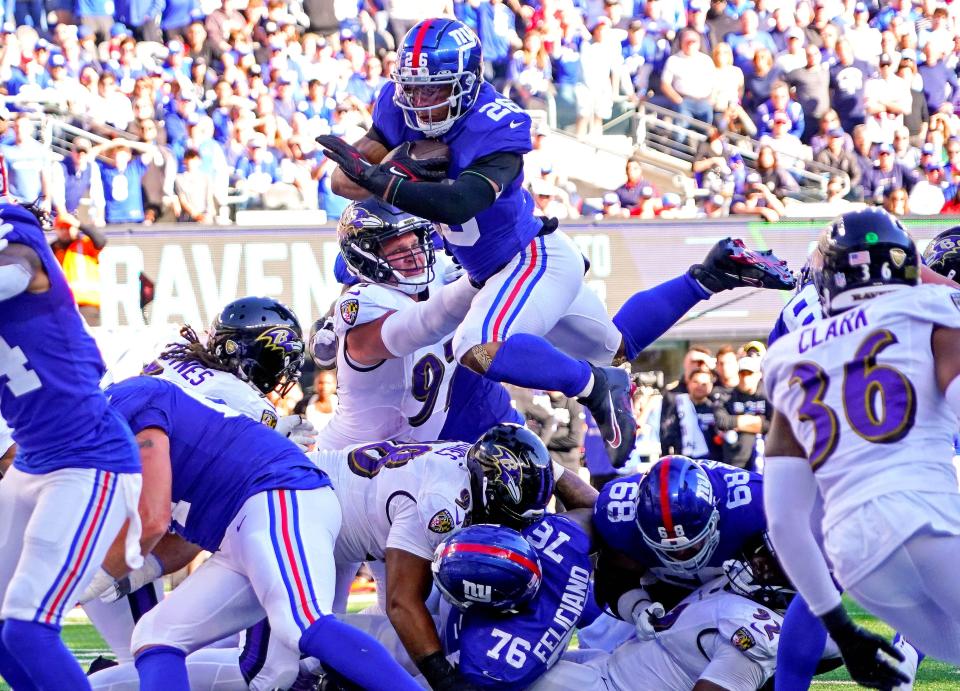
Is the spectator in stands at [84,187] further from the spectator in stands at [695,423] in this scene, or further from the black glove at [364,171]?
the black glove at [364,171]

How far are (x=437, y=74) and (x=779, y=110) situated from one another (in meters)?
10.0

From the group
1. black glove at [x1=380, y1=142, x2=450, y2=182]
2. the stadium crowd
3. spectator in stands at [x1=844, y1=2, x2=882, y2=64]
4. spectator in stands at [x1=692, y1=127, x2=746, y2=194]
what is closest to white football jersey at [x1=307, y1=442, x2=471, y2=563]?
black glove at [x1=380, y1=142, x2=450, y2=182]

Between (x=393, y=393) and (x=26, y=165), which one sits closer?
(x=393, y=393)

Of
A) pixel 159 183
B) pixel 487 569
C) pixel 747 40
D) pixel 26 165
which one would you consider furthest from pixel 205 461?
pixel 747 40

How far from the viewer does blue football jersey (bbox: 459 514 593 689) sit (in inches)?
184

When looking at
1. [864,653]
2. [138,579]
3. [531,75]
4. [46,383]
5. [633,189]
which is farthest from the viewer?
[531,75]

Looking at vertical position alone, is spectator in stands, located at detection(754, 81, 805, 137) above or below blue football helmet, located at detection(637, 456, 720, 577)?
below

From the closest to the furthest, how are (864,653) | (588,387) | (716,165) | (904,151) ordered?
1. (864,653)
2. (588,387)
3. (716,165)
4. (904,151)

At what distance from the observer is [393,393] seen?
20.8 feet

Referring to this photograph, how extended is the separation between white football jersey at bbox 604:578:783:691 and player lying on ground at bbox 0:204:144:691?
5.56 ft

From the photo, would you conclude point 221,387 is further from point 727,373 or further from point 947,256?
point 727,373

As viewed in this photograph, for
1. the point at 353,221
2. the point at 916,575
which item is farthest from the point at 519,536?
the point at 353,221

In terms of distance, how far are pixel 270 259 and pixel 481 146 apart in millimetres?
6718

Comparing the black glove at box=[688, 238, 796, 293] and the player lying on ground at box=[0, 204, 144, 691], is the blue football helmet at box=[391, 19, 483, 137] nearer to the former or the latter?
the black glove at box=[688, 238, 796, 293]
